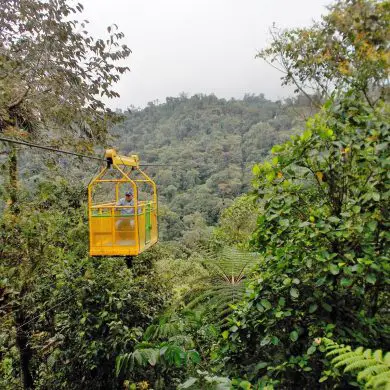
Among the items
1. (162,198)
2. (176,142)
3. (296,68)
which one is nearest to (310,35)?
(296,68)

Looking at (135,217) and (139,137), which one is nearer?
(135,217)

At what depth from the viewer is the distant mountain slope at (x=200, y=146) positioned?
28.1 metres

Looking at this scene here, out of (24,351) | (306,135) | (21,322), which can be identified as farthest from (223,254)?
(24,351)

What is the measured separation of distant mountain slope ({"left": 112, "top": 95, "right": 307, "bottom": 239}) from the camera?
1105 inches

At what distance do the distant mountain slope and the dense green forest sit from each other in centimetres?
1035

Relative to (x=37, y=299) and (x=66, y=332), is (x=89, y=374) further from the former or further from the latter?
(x=37, y=299)

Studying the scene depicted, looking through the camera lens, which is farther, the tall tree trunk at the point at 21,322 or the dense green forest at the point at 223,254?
the tall tree trunk at the point at 21,322

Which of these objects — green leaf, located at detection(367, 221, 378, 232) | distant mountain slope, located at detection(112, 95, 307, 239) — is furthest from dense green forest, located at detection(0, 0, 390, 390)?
distant mountain slope, located at detection(112, 95, 307, 239)

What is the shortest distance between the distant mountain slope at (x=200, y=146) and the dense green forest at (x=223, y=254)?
10.3 meters

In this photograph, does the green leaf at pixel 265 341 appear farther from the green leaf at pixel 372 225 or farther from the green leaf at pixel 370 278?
the green leaf at pixel 372 225

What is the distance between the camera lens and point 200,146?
4206 cm

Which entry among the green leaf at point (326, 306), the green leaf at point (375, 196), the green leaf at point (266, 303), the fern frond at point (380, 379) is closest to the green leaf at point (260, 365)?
the green leaf at point (266, 303)

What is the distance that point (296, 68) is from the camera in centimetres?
715

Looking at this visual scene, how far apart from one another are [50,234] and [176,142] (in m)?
41.4
